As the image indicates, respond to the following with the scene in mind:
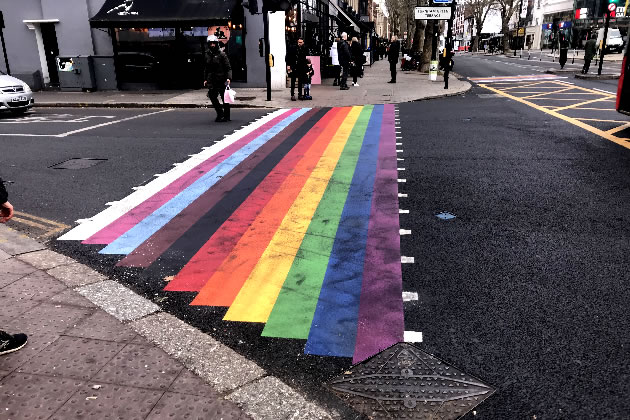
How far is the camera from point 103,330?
11.3 feet

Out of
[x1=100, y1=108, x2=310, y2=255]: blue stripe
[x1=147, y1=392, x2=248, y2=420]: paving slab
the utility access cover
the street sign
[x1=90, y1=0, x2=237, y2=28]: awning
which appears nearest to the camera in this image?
[x1=147, y1=392, x2=248, y2=420]: paving slab

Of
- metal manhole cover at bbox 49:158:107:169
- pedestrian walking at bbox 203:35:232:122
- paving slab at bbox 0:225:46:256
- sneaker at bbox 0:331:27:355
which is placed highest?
pedestrian walking at bbox 203:35:232:122

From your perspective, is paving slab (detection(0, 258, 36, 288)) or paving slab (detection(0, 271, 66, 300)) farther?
paving slab (detection(0, 258, 36, 288))

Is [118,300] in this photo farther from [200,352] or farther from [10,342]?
[200,352]

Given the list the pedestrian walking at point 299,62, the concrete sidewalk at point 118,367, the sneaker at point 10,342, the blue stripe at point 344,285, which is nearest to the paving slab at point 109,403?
the concrete sidewalk at point 118,367

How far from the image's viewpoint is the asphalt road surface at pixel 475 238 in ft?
10.2

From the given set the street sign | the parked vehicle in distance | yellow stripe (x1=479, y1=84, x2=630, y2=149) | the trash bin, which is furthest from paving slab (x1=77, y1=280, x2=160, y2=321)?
the trash bin

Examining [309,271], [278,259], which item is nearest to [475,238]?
[309,271]

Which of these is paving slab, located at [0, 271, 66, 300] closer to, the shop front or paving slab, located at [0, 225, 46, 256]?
paving slab, located at [0, 225, 46, 256]

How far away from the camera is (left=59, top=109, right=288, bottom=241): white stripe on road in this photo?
5617mm

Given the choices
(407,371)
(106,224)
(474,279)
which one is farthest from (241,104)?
(407,371)

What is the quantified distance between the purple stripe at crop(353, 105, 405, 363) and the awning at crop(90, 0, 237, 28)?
1458 centimetres

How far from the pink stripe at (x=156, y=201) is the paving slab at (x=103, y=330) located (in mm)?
1876

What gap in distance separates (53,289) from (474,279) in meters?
3.60
